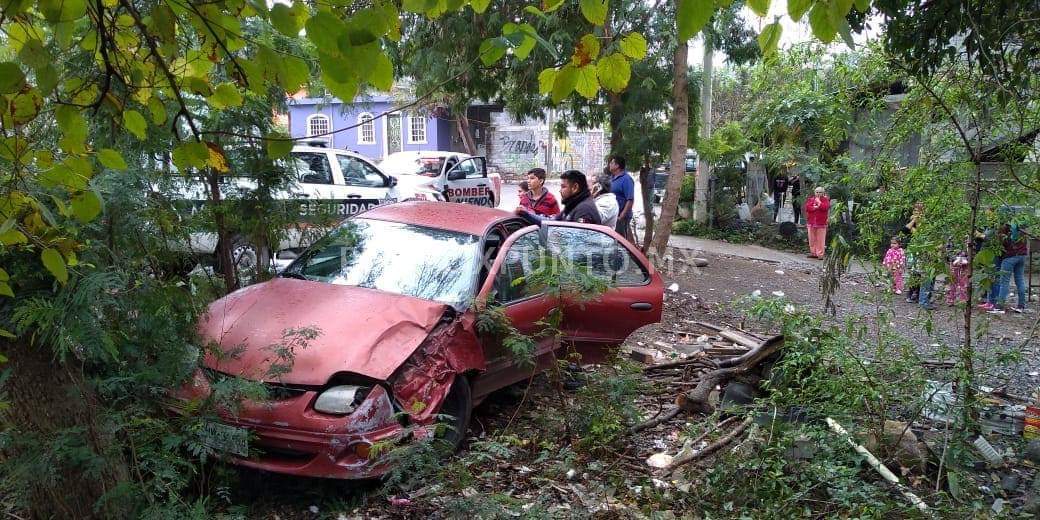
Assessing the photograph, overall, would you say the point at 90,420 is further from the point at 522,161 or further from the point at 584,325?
the point at 522,161

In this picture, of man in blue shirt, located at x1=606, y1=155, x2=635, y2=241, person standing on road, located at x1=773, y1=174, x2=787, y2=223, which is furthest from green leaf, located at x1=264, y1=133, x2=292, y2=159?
person standing on road, located at x1=773, y1=174, x2=787, y2=223

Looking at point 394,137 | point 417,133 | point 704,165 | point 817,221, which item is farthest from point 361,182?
point 394,137

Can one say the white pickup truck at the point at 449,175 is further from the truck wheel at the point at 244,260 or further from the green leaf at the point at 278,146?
the green leaf at the point at 278,146

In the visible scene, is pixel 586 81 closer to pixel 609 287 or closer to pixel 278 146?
pixel 278 146

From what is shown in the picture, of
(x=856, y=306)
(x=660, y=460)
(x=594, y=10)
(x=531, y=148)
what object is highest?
(x=531, y=148)

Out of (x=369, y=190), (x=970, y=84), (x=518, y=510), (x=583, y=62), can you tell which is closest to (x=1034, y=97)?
(x=970, y=84)

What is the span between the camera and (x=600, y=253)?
6332 millimetres

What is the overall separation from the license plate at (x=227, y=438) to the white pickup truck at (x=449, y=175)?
443 inches

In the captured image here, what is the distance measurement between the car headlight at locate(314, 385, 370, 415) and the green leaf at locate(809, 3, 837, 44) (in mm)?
2902

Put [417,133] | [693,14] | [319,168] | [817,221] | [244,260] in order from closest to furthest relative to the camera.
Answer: [693,14] < [244,260] < [319,168] < [817,221] < [417,133]

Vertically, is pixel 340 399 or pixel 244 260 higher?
pixel 244 260

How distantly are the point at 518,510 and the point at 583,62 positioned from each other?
2.10 metres

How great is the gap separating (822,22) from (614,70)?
73 centimetres

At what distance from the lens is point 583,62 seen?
2.76 meters
